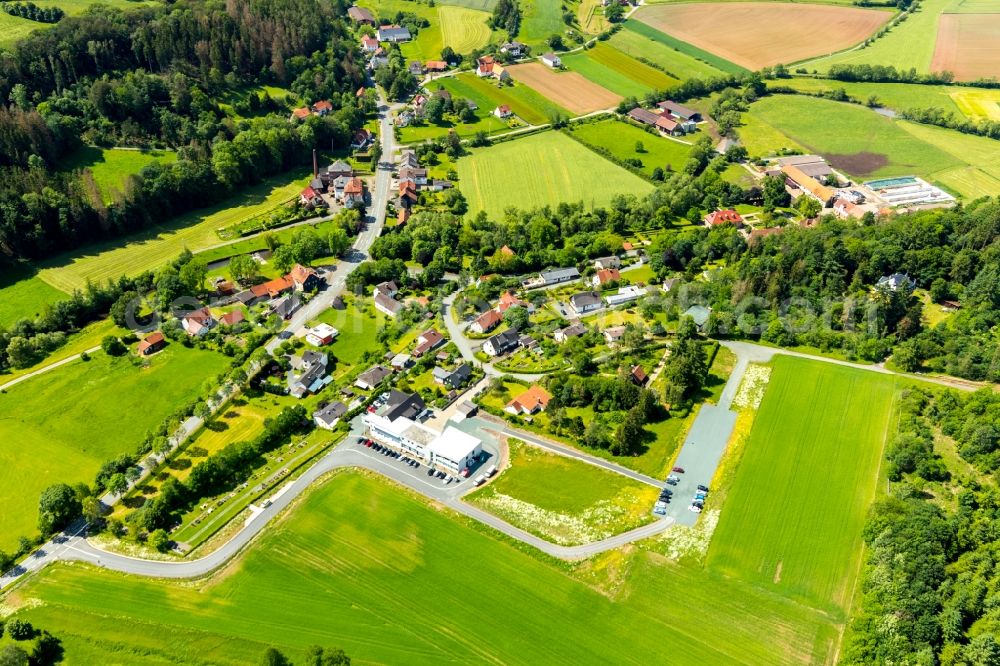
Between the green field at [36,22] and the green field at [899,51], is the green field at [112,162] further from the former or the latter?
the green field at [899,51]

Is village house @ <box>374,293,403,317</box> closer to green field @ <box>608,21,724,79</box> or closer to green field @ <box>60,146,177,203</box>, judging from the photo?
green field @ <box>60,146,177,203</box>

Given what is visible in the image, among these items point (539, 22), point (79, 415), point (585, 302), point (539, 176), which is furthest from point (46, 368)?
point (539, 22)

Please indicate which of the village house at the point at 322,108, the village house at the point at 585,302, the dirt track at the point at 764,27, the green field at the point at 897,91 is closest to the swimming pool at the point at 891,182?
the green field at the point at 897,91

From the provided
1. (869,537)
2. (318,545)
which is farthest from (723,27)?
(318,545)

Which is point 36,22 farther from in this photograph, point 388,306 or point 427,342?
point 427,342

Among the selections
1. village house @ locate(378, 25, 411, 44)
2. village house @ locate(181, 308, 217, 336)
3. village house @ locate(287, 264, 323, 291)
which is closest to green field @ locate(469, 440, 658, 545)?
village house @ locate(287, 264, 323, 291)

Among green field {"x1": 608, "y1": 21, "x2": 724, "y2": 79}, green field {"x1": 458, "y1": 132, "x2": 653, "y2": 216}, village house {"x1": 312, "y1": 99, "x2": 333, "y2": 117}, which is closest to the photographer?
green field {"x1": 458, "y1": 132, "x2": 653, "y2": 216}
